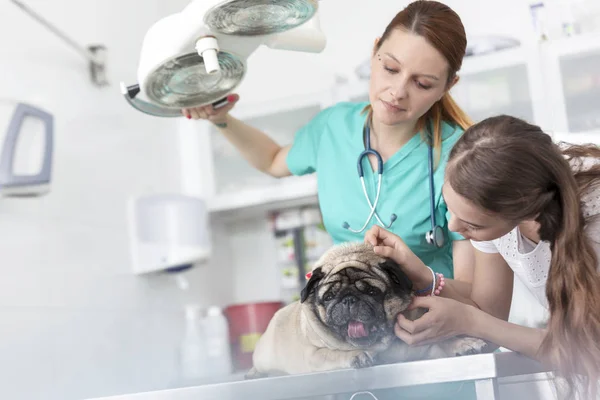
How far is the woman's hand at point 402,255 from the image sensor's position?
104 cm

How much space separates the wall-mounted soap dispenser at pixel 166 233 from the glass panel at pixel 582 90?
1.33 m

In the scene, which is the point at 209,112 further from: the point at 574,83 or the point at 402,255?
the point at 574,83

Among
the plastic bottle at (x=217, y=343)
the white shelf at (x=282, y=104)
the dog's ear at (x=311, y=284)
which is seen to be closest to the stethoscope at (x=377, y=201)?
the dog's ear at (x=311, y=284)

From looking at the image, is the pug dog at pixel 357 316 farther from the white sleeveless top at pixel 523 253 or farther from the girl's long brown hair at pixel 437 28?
the girl's long brown hair at pixel 437 28

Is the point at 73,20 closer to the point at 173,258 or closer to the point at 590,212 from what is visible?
the point at 173,258

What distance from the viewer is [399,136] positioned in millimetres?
1292

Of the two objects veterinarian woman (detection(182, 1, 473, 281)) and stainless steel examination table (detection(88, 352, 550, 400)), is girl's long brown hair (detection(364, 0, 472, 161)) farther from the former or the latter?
stainless steel examination table (detection(88, 352, 550, 400))

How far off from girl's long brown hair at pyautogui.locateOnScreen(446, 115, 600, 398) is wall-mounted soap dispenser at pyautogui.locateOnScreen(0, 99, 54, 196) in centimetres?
114

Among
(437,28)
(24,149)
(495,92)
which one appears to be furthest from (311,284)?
(495,92)

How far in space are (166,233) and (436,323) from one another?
66.2 inches

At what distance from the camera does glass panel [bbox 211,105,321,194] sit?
285cm

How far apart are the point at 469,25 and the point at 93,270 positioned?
5.42ft

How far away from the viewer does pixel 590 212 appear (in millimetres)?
1022

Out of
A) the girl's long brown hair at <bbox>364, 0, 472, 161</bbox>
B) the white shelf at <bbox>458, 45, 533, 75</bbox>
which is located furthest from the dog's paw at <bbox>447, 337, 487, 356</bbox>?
the white shelf at <bbox>458, 45, 533, 75</bbox>
